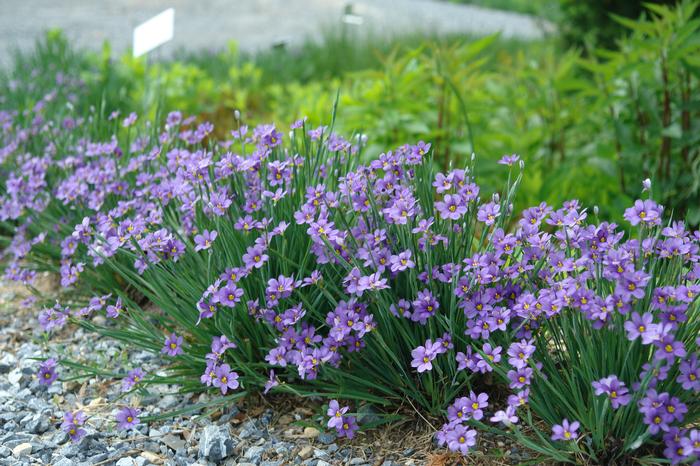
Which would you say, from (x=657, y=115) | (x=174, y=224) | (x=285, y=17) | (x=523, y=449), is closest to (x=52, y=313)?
(x=174, y=224)

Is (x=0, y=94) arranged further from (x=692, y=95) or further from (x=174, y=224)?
(x=692, y=95)

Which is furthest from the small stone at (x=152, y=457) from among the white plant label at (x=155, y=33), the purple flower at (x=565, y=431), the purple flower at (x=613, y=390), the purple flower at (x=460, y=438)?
the white plant label at (x=155, y=33)

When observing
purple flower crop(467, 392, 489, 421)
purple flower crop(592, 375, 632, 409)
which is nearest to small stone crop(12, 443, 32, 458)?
purple flower crop(467, 392, 489, 421)

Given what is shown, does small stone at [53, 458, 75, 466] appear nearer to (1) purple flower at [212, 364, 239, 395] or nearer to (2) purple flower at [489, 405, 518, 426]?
(1) purple flower at [212, 364, 239, 395]

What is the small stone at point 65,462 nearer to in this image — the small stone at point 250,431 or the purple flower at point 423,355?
the small stone at point 250,431

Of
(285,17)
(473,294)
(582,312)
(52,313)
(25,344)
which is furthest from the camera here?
(285,17)

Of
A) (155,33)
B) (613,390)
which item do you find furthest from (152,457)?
(155,33)
